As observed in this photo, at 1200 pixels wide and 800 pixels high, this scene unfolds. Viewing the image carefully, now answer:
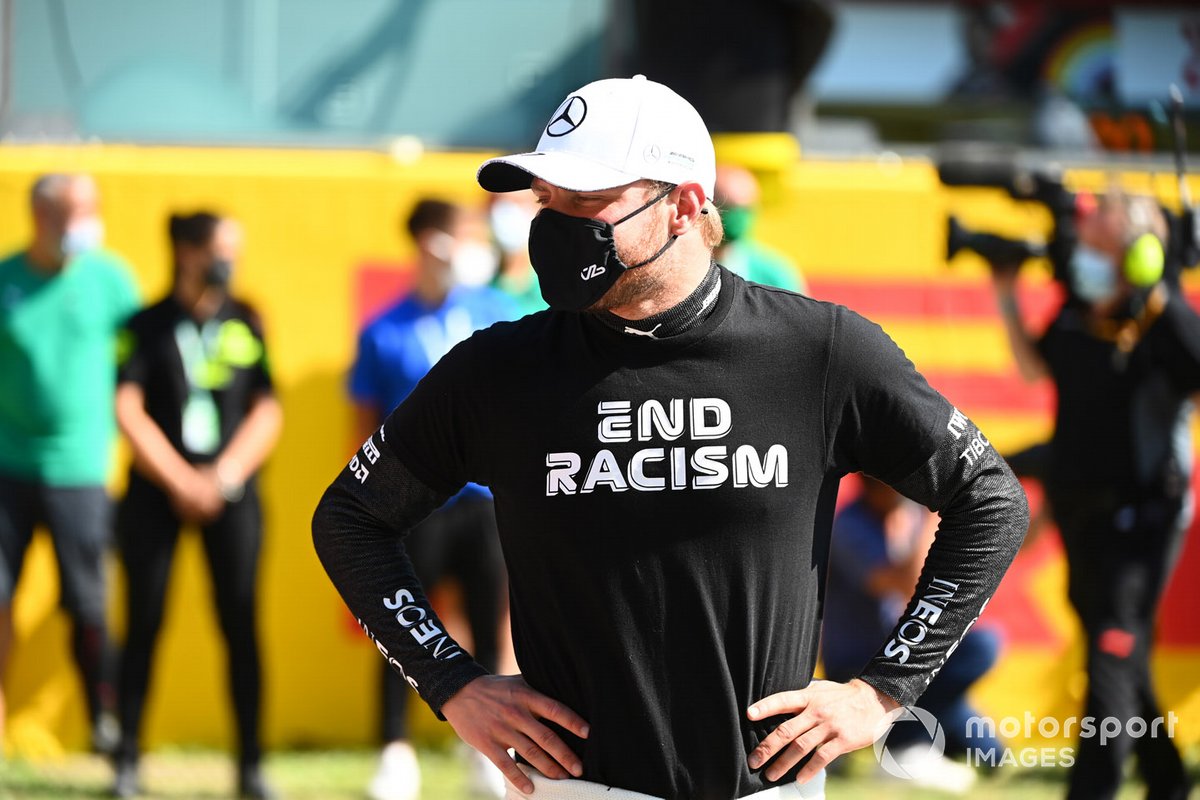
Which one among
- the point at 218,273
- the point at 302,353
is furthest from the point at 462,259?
the point at 302,353

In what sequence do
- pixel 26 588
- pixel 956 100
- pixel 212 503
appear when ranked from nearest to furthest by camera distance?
pixel 212 503
pixel 26 588
pixel 956 100

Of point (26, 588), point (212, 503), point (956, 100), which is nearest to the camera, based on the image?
point (212, 503)

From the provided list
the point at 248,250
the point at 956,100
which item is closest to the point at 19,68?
the point at 248,250

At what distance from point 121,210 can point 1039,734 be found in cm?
449

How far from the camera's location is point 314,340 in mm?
7074

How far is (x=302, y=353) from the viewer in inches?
279

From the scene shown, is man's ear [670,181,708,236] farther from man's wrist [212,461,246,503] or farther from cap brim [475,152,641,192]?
man's wrist [212,461,246,503]

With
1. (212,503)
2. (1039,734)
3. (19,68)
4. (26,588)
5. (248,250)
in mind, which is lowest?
(1039,734)

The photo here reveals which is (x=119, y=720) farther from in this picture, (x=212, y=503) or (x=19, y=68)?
(x=19, y=68)

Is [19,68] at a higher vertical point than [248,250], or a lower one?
higher

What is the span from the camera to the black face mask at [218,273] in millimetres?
6133

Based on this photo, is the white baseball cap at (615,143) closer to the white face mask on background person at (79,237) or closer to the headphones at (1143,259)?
the headphones at (1143,259)

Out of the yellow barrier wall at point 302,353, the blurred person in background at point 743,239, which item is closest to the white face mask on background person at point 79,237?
the yellow barrier wall at point 302,353

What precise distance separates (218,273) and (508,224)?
1.15 meters
